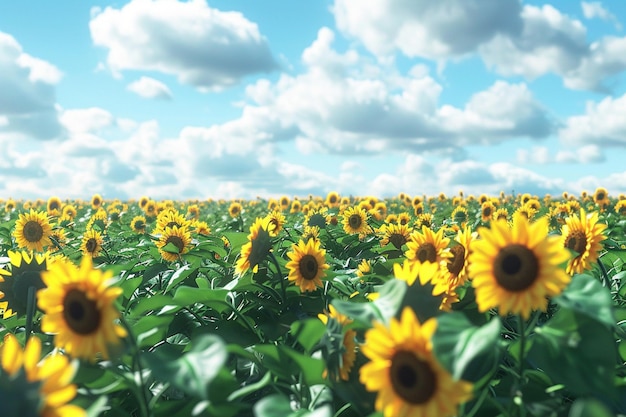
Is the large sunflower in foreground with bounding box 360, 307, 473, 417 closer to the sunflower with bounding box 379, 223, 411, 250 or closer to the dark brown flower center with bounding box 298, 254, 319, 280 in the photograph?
the dark brown flower center with bounding box 298, 254, 319, 280

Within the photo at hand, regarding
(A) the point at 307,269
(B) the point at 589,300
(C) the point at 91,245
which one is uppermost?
(B) the point at 589,300

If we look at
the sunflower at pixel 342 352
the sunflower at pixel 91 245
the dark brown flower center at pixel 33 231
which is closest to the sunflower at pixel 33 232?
the dark brown flower center at pixel 33 231

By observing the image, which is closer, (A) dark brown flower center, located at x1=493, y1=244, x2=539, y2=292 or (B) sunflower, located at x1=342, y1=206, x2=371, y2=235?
(A) dark brown flower center, located at x1=493, y1=244, x2=539, y2=292

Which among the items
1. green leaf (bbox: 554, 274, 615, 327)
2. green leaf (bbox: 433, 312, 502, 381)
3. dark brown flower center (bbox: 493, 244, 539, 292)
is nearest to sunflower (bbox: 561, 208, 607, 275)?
green leaf (bbox: 554, 274, 615, 327)

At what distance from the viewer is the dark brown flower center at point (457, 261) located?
296 cm

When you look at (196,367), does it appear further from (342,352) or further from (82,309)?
(342,352)

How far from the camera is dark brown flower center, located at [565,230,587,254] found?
320 centimetres

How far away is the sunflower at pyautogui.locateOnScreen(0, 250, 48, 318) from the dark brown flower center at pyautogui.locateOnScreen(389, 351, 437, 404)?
6.49ft

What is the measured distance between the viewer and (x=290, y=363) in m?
2.46

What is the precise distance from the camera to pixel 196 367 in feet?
6.44

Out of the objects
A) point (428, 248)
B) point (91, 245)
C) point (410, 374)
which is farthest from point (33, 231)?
point (410, 374)

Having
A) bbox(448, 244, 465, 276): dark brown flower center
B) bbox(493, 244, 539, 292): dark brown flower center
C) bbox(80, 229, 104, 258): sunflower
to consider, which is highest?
bbox(493, 244, 539, 292): dark brown flower center

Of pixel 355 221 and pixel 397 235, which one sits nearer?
pixel 397 235

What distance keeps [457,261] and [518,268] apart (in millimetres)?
882
